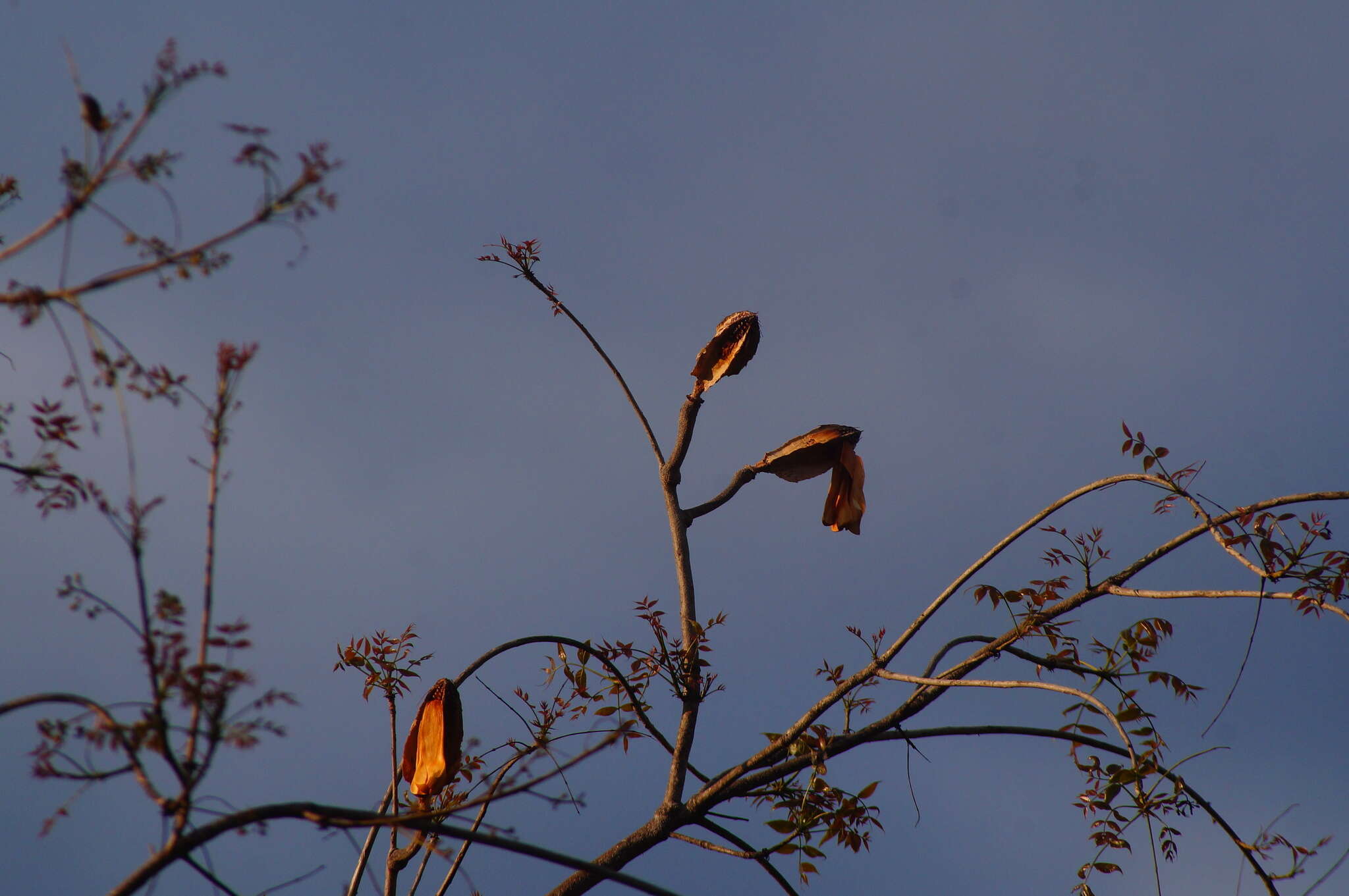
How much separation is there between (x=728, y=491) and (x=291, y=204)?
2.74m

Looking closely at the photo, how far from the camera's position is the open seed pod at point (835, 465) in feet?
14.8

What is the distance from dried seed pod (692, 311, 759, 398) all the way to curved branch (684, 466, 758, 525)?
0.41 meters

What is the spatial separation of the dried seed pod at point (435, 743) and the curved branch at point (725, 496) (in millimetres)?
1203

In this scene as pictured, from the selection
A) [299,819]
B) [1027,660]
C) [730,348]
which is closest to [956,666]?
[1027,660]

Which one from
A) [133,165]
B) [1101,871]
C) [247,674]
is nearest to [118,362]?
[133,165]

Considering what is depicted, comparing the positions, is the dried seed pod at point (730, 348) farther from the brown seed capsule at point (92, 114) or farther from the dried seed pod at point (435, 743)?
the brown seed capsule at point (92, 114)

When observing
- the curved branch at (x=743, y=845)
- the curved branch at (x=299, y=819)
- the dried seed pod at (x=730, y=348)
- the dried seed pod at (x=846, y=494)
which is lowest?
the curved branch at (x=299, y=819)

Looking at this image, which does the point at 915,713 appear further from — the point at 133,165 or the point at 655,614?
the point at 133,165

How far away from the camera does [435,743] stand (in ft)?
14.4

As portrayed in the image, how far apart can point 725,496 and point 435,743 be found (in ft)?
5.01

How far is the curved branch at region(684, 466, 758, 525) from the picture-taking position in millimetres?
4750

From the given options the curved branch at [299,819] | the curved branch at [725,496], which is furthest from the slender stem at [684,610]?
the curved branch at [299,819]

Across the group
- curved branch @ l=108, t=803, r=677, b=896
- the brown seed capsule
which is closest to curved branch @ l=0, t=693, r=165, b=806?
curved branch @ l=108, t=803, r=677, b=896

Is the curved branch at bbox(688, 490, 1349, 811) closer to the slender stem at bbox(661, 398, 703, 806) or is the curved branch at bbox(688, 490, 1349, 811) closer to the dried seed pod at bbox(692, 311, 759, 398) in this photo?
the slender stem at bbox(661, 398, 703, 806)
